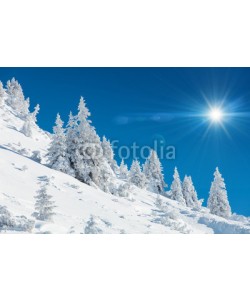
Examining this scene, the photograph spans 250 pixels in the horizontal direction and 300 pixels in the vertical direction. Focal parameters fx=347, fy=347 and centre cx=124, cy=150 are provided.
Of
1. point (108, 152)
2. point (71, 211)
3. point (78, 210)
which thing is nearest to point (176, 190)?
point (108, 152)

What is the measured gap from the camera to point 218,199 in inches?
1940

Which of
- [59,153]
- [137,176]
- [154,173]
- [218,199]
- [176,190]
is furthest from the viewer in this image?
[154,173]

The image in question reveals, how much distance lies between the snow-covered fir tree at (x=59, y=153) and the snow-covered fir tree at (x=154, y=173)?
3325cm

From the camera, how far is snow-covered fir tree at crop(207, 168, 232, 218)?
4859 cm

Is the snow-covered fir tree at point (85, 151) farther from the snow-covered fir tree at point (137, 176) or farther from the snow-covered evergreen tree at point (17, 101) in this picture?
the snow-covered evergreen tree at point (17, 101)

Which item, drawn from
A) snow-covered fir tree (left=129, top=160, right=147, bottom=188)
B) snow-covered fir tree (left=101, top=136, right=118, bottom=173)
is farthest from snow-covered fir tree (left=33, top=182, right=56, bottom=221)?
snow-covered fir tree (left=101, top=136, right=118, bottom=173)

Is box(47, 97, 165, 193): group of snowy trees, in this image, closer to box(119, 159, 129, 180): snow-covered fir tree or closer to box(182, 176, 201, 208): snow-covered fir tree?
box(119, 159, 129, 180): snow-covered fir tree

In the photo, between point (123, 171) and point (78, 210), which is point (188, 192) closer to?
point (123, 171)

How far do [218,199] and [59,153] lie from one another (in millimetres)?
26778

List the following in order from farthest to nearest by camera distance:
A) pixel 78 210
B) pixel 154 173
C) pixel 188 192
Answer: pixel 188 192 < pixel 154 173 < pixel 78 210

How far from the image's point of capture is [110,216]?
19.9 m
